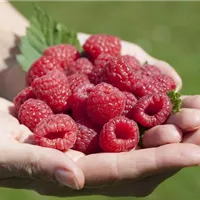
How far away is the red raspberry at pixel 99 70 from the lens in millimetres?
2413

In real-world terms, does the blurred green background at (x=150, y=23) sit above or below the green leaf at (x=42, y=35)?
below

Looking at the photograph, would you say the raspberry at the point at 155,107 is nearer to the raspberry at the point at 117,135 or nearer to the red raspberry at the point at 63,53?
the raspberry at the point at 117,135

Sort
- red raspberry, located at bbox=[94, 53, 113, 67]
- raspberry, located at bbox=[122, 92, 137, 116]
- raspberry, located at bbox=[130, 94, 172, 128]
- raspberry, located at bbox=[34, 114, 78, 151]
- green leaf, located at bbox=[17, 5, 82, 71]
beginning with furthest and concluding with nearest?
green leaf, located at bbox=[17, 5, 82, 71] → red raspberry, located at bbox=[94, 53, 113, 67] → raspberry, located at bbox=[122, 92, 137, 116] → raspberry, located at bbox=[130, 94, 172, 128] → raspberry, located at bbox=[34, 114, 78, 151]

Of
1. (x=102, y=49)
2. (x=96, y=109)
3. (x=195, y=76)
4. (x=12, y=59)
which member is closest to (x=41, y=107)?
(x=96, y=109)

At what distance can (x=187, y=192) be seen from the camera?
10.2ft

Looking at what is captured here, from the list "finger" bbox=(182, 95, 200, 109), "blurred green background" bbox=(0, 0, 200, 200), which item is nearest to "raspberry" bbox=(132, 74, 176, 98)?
"finger" bbox=(182, 95, 200, 109)

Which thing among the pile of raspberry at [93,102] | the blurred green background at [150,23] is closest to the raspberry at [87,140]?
the pile of raspberry at [93,102]

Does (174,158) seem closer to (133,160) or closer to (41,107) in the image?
(133,160)

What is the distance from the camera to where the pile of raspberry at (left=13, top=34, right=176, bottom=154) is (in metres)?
2.07

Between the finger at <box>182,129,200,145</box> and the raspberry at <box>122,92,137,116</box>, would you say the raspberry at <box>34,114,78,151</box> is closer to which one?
the raspberry at <box>122,92,137,116</box>

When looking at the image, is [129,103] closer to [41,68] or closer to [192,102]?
[192,102]

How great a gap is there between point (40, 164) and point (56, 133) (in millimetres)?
292

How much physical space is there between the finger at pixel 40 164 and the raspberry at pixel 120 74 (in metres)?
0.59

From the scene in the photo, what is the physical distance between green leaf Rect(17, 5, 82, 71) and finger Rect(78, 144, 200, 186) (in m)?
1.08
